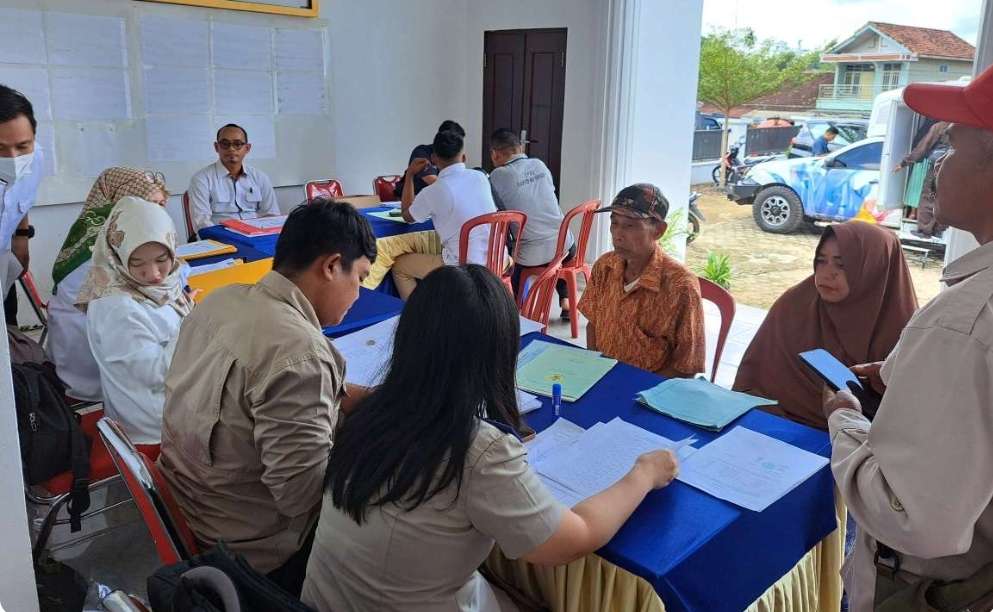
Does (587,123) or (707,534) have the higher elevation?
(587,123)

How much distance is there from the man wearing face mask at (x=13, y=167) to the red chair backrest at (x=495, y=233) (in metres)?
1.88

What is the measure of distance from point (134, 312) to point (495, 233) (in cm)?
212

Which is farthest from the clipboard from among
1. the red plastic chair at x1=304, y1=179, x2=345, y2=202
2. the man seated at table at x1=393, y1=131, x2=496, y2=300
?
the red plastic chair at x1=304, y1=179, x2=345, y2=202

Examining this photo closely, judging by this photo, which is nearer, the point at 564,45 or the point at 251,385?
the point at 251,385

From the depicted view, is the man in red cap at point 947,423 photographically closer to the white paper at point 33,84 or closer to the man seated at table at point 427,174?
the man seated at table at point 427,174

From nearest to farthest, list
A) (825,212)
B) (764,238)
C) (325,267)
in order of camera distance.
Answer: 1. (325,267)
2. (825,212)
3. (764,238)

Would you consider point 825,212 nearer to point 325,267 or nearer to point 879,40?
point 879,40

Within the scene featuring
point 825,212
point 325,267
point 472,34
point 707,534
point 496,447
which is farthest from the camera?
point 825,212

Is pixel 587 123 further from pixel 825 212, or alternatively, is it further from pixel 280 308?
pixel 280 308

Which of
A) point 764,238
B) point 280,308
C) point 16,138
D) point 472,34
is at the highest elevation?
point 472,34

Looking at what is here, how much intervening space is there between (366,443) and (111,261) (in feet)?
4.34

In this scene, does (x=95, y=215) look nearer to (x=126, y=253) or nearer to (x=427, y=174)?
(x=126, y=253)

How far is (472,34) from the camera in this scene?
21.0ft

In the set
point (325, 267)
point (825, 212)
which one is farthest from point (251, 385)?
point (825, 212)
